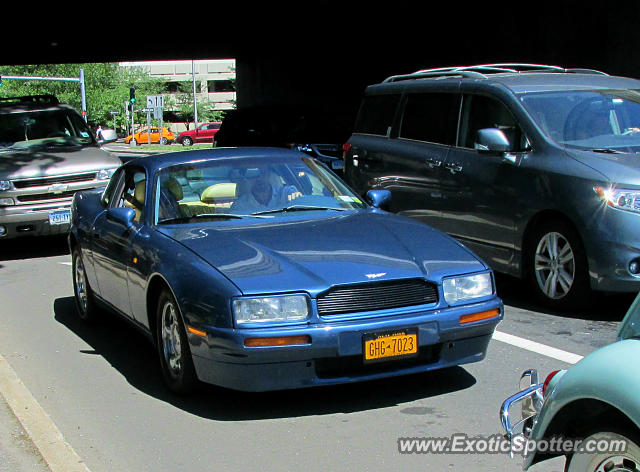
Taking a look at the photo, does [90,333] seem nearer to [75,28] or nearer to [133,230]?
[133,230]

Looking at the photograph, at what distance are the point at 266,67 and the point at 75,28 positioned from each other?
7522 millimetres

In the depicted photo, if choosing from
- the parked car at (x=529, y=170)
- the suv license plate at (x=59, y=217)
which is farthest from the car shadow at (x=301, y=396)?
the suv license plate at (x=59, y=217)

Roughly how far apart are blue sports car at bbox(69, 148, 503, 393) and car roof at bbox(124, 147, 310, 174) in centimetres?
2

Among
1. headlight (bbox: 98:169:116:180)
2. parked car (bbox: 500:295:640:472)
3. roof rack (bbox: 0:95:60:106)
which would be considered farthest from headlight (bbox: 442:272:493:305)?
roof rack (bbox: 0:95:60:106)

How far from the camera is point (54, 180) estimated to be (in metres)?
11.6

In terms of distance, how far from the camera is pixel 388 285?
4996 millimetres

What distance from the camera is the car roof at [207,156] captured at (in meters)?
6.58

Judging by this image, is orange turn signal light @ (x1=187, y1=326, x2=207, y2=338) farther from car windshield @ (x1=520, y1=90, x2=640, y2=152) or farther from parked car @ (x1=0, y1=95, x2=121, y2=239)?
parked car @ (x1=0, y1=95, x2=121, y2=239)

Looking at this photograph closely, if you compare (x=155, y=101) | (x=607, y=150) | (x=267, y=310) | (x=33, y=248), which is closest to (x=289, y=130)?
(x=33, y=248)

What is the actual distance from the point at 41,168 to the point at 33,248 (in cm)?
151

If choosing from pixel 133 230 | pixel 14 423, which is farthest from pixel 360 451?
pixel 133 230

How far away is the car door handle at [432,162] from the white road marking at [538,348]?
2208mm

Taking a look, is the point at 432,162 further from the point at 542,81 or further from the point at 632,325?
the point at 632,325

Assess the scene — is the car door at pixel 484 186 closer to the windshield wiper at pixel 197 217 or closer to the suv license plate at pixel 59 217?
the windshield wiper at pixel 197 217
